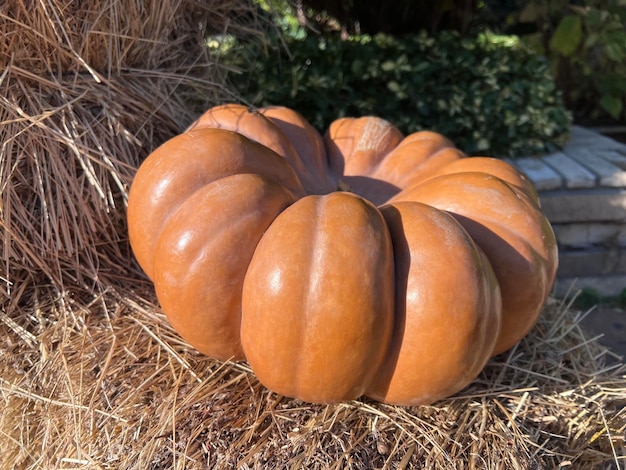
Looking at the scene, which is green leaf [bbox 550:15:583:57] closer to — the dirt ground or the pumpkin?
the dirt ground

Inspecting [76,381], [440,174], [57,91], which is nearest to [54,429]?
[76,381]

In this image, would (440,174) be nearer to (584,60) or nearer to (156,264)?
(156,264)

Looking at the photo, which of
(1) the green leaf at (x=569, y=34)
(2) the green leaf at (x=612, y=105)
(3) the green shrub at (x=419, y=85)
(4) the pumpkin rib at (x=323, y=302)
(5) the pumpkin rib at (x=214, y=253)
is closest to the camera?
(4) the pumpkin rib at (x=323, y=302)

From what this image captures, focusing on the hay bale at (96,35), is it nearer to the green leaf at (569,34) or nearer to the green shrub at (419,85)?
the green shrub at (419,85)

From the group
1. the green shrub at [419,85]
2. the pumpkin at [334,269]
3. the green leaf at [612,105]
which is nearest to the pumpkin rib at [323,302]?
the pumpkin at [334,269]

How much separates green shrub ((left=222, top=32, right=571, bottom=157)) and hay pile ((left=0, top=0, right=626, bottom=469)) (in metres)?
0.72

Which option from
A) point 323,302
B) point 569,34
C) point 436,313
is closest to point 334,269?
point 323,302

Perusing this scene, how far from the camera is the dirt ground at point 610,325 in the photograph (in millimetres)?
2670

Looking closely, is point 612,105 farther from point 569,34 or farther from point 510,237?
point 510,237

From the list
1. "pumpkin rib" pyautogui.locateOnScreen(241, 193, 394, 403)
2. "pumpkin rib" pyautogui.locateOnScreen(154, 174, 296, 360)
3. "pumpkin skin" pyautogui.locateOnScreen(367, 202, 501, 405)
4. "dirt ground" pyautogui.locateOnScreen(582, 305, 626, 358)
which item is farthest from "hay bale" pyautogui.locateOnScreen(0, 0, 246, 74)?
"dirt ground" pyautogui.locateOnScreen(582, 305, 626, 358)

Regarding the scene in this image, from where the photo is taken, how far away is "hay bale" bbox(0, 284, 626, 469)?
3.89 ft

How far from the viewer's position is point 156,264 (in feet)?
4.17

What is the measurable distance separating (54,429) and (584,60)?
3957mm

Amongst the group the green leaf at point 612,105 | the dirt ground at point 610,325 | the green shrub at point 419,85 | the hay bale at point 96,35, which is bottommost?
the dirt ground at point 610,325
